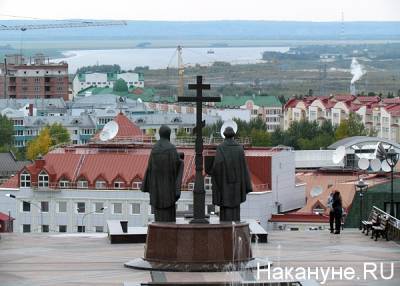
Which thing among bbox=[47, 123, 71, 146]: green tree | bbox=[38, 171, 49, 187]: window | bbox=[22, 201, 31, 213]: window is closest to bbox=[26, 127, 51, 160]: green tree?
bbox=[47, 123, 71, 146]: green tree

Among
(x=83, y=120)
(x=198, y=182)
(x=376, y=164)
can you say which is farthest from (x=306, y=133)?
(x=198, y=182)

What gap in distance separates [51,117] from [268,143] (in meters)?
34.5

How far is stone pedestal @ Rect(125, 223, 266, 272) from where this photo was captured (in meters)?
30.2

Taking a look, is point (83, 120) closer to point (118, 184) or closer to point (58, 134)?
point (58, 134)

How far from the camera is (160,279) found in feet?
94.6

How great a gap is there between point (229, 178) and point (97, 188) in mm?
43454

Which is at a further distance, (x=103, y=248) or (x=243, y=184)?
(x=103, y=248)

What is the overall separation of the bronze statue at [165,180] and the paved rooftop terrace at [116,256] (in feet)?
3.60

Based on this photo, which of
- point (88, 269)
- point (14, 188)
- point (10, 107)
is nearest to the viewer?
point (88, 269)

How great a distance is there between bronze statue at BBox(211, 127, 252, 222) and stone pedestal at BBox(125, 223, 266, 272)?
65cm

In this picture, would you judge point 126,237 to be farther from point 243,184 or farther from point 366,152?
point 366,152

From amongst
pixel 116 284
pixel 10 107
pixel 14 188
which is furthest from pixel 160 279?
pixel 10 107

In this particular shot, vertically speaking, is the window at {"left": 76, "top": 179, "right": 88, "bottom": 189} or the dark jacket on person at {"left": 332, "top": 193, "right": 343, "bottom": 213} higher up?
the dark jacket on person at {"left": 332, "top": 193, "right": 343, "bottom": 213}

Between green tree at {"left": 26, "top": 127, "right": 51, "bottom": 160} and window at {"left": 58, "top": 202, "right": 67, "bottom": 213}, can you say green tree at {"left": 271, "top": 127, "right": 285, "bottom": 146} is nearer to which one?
green tree at {"left": 26, "top": 127, "right": 51, "bottom": 160}
